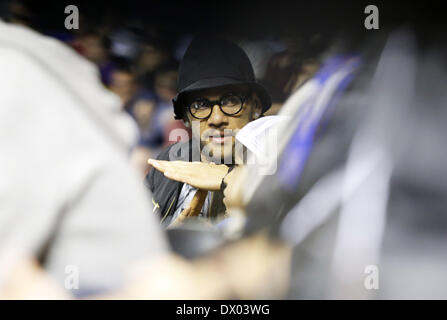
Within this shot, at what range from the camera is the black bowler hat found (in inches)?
48.5

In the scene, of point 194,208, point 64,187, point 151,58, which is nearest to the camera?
point 64,187

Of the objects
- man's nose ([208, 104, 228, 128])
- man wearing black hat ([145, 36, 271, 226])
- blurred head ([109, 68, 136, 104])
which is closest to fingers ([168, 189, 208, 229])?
man wearing black hat ([145, 36, 271, 226])

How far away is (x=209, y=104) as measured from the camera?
1256 millimetres

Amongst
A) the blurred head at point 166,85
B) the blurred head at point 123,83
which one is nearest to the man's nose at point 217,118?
the blurred head at point 166,85

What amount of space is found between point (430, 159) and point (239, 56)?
548 millimetres

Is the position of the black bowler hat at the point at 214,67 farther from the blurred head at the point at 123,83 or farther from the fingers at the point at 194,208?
the fingers at the point at 194,208

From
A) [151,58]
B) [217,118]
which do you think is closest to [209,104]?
[217,118]

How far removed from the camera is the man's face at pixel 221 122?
1.20 m

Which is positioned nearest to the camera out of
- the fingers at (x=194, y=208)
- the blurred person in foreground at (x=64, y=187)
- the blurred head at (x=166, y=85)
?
the blurred person in foreground at (x=64, y=187)

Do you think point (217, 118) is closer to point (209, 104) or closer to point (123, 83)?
point (209, 104)

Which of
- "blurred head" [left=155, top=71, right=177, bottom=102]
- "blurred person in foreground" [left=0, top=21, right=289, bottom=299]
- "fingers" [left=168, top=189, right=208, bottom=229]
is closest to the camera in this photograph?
"blurred person in foreground" [left=0, top=21, right=289, bottom=299]

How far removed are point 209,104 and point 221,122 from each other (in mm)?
63

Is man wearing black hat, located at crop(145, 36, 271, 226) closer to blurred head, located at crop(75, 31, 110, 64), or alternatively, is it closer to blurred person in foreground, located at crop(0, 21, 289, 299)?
blurred head, located at crop(75, 31, 110, 64)

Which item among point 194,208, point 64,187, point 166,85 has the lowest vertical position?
point 64,187
